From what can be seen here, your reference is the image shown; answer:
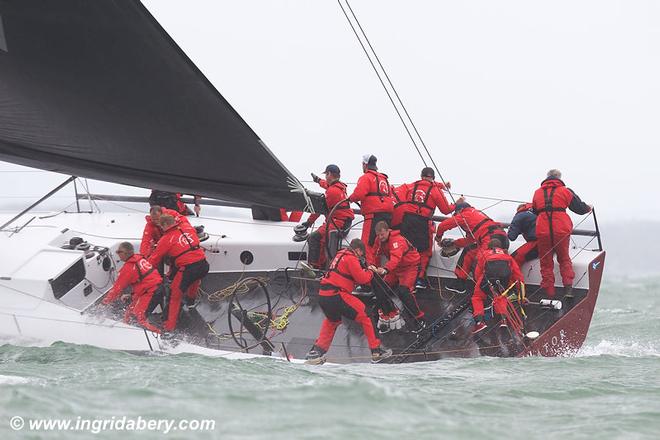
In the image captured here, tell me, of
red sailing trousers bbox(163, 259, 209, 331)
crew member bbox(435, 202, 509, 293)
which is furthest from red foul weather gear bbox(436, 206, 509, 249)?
red sailing trousers bbox(163, 259, 209, 331)

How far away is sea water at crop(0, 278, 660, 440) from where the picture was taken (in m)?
3.99

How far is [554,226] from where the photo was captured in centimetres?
641

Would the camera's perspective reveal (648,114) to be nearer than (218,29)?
No

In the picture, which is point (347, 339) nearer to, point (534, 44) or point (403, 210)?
point (403, 210)

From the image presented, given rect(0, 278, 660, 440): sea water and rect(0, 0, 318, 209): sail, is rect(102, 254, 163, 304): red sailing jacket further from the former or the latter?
rect(0, 0, 318, 209): sail

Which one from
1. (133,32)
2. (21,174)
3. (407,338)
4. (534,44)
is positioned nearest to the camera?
(133,32)

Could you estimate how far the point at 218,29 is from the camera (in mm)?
21344

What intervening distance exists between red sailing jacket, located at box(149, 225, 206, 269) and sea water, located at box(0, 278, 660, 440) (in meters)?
0.90

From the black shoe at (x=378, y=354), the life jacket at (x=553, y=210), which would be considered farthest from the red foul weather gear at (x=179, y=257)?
the life jacket at (x=553, y=210)

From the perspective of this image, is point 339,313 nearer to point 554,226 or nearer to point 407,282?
point 407,282

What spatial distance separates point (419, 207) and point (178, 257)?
179cm

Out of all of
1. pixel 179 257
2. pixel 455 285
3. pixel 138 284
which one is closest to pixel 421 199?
pixel 455 285

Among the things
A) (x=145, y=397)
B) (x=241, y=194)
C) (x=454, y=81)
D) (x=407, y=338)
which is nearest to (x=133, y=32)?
(x=241, y=194)

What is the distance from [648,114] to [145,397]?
2414cm
